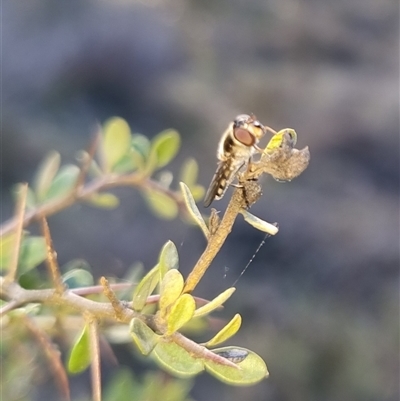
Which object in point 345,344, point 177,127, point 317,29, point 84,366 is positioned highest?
point 317,29

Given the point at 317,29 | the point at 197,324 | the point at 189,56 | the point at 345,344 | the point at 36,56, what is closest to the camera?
the point at 197,324

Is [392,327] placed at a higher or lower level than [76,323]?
lower

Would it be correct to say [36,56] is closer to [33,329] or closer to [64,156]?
[64,156]

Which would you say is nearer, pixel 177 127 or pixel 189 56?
pixel 177 127

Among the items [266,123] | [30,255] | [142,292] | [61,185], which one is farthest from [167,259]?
[266,123]

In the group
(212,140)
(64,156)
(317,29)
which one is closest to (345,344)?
(212,140)

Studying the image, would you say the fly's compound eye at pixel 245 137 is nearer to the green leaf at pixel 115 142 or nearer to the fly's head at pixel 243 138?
the fly's head at pixel 243 138

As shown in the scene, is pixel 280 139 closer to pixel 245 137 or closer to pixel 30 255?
pixel 245 137
